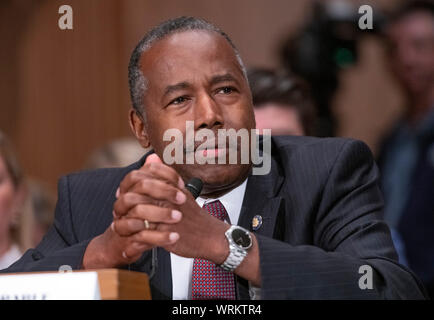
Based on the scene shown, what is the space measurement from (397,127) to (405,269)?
2163mm

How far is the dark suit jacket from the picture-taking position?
→ 1434mm

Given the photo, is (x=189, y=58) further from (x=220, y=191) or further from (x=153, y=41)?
(x=220, y=191)

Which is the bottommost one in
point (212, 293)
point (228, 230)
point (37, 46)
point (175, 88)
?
point (212, 293)

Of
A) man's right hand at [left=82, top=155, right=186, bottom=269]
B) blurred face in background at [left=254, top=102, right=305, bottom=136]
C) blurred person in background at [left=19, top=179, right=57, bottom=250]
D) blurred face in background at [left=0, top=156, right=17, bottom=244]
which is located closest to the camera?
man's right hand at [left=82, top=155, right=186, bottom=269]

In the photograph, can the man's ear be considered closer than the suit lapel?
No

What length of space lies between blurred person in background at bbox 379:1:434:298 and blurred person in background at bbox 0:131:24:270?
166cm

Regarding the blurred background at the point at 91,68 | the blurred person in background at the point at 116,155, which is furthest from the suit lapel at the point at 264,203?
the blurred background at the point at 91,68

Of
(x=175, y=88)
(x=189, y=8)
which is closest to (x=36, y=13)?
(x=189, y=8)

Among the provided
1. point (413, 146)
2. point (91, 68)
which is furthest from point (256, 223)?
point (91, 68)

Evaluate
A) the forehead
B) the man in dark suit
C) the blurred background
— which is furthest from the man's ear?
the blurred background

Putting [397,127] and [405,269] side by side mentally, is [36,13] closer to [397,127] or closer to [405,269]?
[397,127]

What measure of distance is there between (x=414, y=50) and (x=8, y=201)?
203 cm

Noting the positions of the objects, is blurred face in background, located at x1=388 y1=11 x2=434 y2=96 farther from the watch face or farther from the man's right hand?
the man's right hand

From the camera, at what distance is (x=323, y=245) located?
1.74 metres
